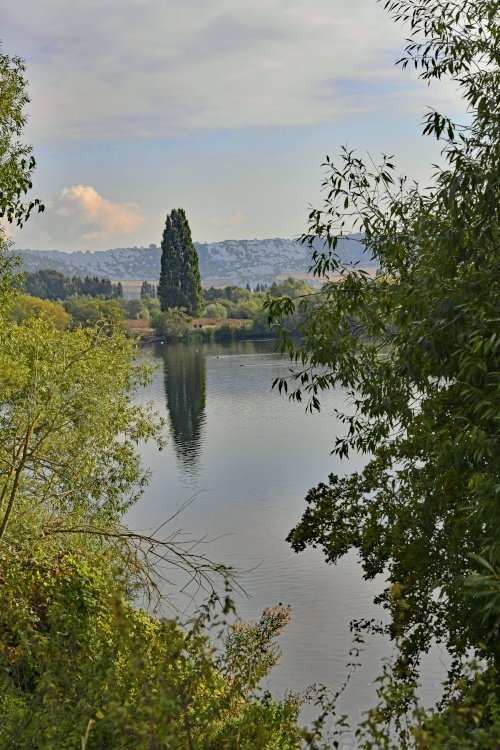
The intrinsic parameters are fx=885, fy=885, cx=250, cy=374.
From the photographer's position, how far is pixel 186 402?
1683 inches

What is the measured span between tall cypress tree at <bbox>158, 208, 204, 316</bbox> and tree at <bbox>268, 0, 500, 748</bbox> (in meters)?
79.0

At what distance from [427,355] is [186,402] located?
35.5 metres

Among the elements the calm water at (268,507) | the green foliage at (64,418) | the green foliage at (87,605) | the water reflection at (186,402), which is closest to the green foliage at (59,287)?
the water reflection at (186,402)

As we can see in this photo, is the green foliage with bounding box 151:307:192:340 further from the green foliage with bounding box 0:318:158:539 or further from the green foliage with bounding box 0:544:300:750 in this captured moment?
the green foliage with bounding box 0:544:300:750

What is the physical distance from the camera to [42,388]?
10703mm

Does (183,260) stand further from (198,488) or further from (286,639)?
(286,639)

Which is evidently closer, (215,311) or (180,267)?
(180,267)

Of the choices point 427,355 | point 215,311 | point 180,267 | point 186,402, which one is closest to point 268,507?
point 427,355

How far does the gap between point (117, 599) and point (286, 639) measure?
12039mm

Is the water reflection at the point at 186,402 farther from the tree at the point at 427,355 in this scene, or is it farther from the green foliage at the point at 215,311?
the green foliage at the point at 215,311

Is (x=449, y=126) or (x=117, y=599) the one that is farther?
(x=449, y=126)

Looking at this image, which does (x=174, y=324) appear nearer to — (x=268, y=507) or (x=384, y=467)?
(x=268, y=507)

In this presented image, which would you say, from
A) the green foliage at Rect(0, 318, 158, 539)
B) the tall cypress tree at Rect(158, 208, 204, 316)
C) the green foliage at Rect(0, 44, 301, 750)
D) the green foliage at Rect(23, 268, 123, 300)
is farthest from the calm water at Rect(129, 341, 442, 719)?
the green foliage at Rect(23, 268, 123, 300)

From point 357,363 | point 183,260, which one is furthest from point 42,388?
point 183,260
